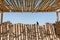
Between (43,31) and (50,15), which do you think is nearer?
(43,31)

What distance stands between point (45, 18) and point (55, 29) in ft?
10.7

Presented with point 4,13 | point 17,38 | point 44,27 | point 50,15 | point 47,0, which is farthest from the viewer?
point 50,15

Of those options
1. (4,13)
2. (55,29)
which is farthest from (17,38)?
(4,13)

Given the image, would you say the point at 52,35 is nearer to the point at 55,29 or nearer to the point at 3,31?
the point at 55,29

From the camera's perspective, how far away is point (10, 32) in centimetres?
552

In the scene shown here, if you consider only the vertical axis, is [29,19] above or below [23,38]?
above

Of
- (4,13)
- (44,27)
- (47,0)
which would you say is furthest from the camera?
(4,13)

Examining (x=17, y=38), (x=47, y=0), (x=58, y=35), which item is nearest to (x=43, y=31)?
(x=58, y=35)

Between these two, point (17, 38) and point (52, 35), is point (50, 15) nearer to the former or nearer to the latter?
point (52, 35)

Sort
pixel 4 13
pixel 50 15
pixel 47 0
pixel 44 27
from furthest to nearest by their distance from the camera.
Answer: pixel 50 15
pixel 4 13
pixel 44 27
pixel 47 0

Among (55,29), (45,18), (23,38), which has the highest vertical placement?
(45,18)

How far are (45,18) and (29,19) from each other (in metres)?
1.10

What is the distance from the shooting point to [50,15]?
8.71m

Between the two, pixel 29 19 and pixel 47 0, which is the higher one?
pixel 47 0
